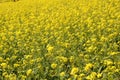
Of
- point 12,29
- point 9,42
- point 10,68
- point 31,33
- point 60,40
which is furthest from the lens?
point 12,29

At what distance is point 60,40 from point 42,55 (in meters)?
0.74

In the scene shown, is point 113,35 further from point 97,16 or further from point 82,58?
point 97,16

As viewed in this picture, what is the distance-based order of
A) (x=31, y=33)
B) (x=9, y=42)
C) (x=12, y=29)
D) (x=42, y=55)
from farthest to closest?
(x=12, y=29), (x=31, y=33), (x=9, y=42), (x=42, y=55)

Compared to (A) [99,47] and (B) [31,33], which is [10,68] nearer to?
(A) [99,47]

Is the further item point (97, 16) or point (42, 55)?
point (97, 16)

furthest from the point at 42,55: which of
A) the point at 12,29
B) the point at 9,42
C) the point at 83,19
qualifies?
the point at 12,29

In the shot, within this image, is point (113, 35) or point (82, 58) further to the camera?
point (113, 35)

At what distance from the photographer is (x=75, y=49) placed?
308 inches

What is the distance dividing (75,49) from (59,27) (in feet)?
6.56

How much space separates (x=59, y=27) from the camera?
971 cm

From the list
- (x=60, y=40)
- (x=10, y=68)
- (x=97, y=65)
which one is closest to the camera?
(x=97, y=65)

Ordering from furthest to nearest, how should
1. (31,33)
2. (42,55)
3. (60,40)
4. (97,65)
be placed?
(31,33) → (60,40) → (42,55) → (97,65)

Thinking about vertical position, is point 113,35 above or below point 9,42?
above

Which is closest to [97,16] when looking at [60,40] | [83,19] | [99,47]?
[83,19]
